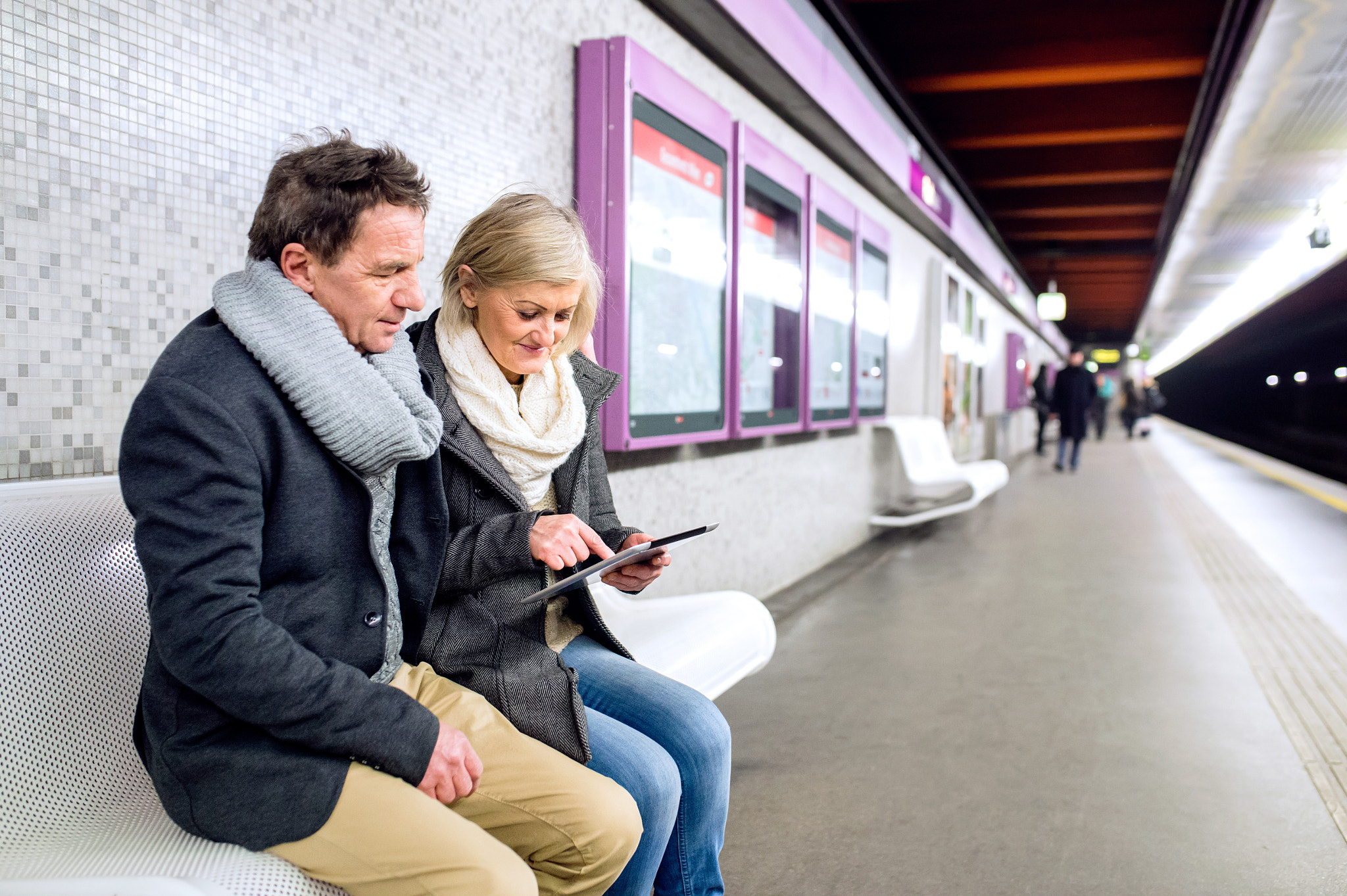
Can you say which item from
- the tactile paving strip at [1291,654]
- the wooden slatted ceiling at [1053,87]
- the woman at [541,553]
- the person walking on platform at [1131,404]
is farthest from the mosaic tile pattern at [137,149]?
the person walking on platform at [1131,404]

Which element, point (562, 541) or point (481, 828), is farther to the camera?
point (562, 541)

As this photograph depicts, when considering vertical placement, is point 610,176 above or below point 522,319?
above

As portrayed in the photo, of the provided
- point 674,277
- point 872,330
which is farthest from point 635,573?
point 872,330

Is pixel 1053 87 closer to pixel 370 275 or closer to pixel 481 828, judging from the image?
pixel 370 275

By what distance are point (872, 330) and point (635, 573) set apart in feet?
16.0

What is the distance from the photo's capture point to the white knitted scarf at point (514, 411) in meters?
1.56

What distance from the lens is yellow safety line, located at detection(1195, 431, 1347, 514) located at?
862 cm

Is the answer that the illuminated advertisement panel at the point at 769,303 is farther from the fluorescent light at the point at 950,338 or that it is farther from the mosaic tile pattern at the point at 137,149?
the fluorescent light at the point at 950,338

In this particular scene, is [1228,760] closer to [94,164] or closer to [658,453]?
[658,453]

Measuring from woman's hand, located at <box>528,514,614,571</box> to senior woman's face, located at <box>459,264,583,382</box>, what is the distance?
311mm

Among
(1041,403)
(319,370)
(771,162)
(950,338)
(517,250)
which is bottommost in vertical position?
(1041,403)

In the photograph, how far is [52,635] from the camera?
49.9 inches

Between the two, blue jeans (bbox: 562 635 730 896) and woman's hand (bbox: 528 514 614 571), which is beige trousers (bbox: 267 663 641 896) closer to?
blue jeans (bbox: 562 635 730 896)

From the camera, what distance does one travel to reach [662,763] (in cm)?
145
